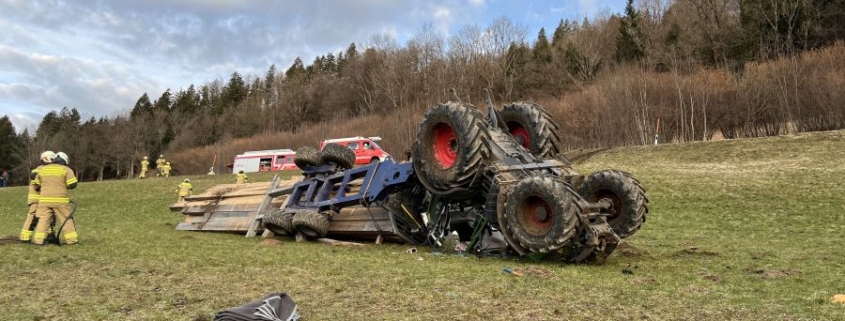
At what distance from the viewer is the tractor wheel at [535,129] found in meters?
8.75

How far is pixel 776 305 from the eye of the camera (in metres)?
4.75

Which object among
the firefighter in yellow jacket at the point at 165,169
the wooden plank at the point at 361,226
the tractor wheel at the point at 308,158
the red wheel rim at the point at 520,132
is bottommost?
the wooden plank at the point at 361,226

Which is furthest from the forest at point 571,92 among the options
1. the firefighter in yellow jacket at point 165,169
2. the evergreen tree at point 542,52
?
the firefighter in yellow jacket at point 165,169

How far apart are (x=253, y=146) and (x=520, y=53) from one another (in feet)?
98.3

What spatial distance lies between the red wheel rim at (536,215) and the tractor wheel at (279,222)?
4.76 meters

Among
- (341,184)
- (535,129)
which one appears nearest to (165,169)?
(341,184)

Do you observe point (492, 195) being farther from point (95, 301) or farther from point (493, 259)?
point (95, 301)

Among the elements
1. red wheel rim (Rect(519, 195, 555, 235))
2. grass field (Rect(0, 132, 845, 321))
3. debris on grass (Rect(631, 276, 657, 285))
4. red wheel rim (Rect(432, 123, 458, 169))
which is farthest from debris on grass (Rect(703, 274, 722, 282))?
red wheel rim (Rect(432, 123, 458, 169))

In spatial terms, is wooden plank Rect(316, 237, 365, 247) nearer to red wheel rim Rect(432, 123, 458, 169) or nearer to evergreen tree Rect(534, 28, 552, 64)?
red wheel rim Rect(432, 123, 458, 169)

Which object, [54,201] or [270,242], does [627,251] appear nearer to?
[270,242]

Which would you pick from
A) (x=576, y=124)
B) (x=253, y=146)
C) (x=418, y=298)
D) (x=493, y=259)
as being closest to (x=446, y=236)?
(x=493, y=259)

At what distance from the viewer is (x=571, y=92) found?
161 ft

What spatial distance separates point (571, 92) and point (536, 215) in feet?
145

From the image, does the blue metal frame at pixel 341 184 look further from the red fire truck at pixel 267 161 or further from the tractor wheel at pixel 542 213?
the red fire truck at pixel 267 161
